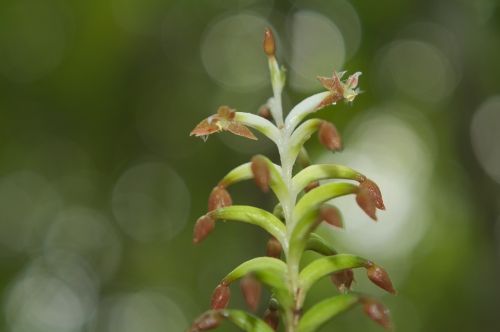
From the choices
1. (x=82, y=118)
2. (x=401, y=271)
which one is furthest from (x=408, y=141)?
(x=82, y=118)

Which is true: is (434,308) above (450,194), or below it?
below

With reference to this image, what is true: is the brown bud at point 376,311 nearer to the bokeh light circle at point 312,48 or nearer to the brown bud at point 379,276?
the brown bud at point 379,276

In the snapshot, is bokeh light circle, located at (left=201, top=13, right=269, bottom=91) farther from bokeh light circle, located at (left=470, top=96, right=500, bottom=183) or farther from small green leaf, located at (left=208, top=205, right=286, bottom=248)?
small green leaf, located at (left=208, top=205, right=286, bottom=248)

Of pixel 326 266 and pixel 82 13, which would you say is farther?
pixel 82 13

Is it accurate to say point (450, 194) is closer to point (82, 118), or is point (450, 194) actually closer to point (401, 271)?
point (401, 271)

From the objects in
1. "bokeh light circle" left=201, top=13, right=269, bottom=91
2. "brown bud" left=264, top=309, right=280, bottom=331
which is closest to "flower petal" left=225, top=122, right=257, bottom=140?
"brown bud" left=264, top=309, right=280, bottom=331

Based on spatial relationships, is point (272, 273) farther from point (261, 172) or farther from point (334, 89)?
point (334, 89)

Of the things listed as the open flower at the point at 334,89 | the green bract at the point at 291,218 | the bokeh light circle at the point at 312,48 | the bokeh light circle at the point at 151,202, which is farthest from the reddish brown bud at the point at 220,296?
the bokeh light circle at the point at 151,202

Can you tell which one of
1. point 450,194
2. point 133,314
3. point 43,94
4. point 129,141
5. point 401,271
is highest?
point 43,94

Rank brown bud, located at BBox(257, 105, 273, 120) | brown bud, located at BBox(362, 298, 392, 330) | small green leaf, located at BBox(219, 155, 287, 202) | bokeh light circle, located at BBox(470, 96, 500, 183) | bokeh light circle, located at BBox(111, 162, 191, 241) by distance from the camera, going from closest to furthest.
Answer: brown bud, located at BBox(362, 298, 392, 330) → small green leaf, located at BBox(219, 155, 287, 202) → brown bud, located at BBox(257, 105, 273, 120) → bokeh light circle, located at BBox(470, 96, 500, 183) → bokeh light circle, located at BBox(111, 162, 191, 241)
